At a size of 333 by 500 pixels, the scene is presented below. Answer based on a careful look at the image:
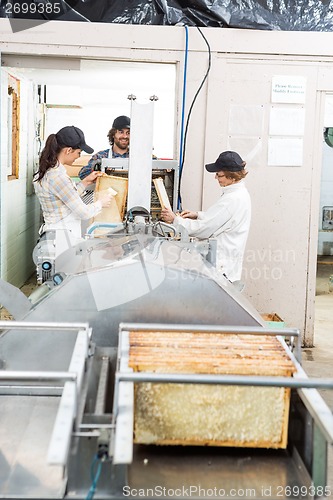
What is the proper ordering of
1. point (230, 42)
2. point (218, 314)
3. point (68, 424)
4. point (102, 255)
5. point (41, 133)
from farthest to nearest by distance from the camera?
point (41, 133) < point (230, 42) < point (102, 255) < point (218, 314) < point (68, 424)

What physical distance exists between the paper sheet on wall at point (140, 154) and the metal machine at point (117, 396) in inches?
12.4

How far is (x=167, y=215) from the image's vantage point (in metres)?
2.86

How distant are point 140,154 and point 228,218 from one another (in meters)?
1.00

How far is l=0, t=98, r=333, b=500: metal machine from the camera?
3.70ft

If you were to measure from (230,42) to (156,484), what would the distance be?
124 inches

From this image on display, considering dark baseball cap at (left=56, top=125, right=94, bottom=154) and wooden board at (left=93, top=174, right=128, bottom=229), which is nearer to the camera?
wooden board at (left=93, top=174, right=128, bottom=229)

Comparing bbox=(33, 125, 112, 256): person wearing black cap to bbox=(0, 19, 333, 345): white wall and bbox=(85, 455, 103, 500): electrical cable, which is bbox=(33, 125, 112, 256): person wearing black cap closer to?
bbox=(0, 19, 333, 345): white wall

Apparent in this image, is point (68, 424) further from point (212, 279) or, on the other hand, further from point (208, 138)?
point (208, 138)

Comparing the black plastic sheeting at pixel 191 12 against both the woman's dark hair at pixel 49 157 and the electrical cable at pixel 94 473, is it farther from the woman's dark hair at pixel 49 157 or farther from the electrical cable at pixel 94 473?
the electrical cable at pixel 94 473

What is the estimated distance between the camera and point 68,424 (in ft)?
3.35

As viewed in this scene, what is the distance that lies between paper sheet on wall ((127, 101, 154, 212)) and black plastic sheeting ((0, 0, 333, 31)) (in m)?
1.64

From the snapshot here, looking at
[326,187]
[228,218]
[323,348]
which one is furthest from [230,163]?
[326,187]

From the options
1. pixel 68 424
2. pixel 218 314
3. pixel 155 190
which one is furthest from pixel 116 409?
pixel 155 190

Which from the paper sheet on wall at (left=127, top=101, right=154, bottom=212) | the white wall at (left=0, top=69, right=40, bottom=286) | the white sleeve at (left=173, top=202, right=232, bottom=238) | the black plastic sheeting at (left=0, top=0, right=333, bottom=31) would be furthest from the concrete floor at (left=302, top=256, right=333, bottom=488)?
the white wall at (left=0, top=69, right=40, bottom=286)
